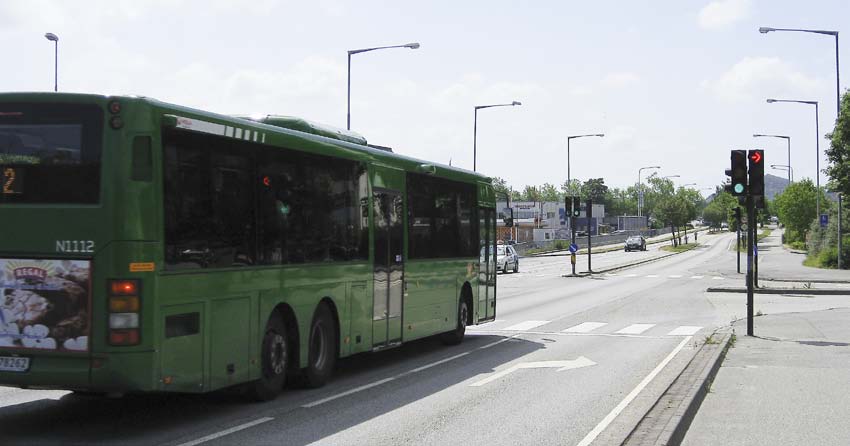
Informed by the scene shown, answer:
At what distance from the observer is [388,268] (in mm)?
14164

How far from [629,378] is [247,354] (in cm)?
554

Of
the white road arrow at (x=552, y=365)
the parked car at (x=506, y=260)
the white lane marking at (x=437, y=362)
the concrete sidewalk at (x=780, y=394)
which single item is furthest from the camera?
the parked car at (x=506, y=260)

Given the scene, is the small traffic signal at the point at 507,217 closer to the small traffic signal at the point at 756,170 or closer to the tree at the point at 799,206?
the small traffic signal at the point at 756,170

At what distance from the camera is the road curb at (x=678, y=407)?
855 centimetres

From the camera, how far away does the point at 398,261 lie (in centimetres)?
1458

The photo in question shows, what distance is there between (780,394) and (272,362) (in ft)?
18.9

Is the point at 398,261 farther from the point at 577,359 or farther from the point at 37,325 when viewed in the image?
the point at 37,325

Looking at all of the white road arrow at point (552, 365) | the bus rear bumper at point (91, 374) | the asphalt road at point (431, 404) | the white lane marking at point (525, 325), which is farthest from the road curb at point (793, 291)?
the bus rear bumper at point (91, 374)

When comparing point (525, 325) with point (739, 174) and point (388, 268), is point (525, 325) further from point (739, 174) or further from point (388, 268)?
point (388, 268)

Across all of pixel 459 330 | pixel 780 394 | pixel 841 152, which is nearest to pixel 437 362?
pixel 459 330

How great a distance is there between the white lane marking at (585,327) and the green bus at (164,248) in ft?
31.1

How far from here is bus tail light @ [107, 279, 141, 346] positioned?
8570mm

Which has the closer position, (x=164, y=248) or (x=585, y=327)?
(x=164, y=248)

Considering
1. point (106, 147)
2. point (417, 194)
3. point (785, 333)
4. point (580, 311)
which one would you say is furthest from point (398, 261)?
point (580, 311)
